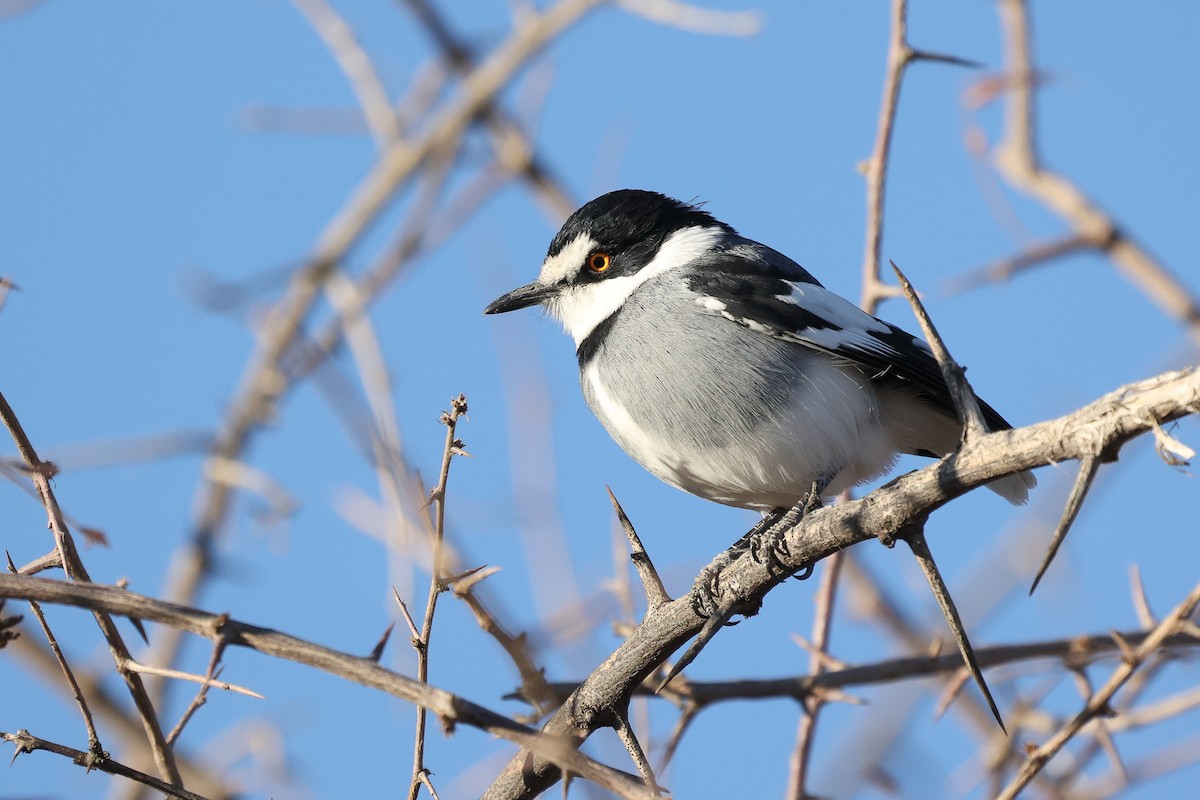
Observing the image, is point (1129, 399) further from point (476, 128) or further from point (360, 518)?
point (476, 128)

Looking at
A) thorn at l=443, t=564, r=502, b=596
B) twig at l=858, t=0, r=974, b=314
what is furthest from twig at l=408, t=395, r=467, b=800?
twig at l=858, t=0, r=974, b=314

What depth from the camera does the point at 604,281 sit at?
5645 millimetres

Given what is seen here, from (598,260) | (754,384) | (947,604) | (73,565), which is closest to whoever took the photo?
(73,565)

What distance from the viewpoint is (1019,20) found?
474cm

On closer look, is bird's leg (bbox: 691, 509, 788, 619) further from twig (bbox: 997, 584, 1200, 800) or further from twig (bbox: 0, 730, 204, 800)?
twig (bbox: 0, 730, 204, 800)

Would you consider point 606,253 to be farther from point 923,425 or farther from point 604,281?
point 923,425

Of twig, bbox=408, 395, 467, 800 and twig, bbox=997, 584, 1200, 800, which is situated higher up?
twig, bbox=408, 395, 467, 800

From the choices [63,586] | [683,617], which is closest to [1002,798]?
[683,617]

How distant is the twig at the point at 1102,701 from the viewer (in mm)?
2855

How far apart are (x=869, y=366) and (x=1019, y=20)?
146 centimetres

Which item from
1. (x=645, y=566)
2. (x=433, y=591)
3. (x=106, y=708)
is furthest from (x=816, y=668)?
(x=106, y=708)

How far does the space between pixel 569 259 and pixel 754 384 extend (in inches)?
57.4

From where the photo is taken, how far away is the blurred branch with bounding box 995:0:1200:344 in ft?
14.0

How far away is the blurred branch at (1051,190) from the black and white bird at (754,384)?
0.75 m
